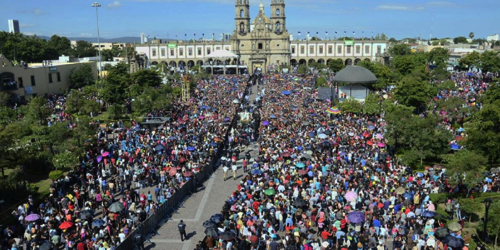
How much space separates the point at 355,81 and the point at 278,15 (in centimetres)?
6279

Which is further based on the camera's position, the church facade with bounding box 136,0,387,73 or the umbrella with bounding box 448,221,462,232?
the church facade with bounding box 136,0,387,73

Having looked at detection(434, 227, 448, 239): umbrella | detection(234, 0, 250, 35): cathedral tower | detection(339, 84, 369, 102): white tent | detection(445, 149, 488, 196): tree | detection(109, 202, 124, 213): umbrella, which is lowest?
detection(434, 227, 448, 239): umbrella

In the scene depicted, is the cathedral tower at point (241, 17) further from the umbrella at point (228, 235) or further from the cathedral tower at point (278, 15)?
the umbrella at point (228, 235)

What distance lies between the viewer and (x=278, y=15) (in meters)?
106

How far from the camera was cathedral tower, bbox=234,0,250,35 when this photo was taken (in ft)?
339

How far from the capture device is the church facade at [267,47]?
9906 cm

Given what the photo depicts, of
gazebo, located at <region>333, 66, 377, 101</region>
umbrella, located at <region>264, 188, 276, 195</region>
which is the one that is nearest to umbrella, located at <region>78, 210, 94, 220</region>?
umbrella, located at <region>264, 188, 276, 195</region>

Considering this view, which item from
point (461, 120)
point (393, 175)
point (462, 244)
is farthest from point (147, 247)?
point (461, 120)

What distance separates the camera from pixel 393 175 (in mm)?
22547

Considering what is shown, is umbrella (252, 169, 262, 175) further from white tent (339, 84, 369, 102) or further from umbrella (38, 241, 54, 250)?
white tent (339, 84, 369, 102)

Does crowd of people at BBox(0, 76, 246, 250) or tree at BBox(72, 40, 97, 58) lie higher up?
tree at BBox(72, 40, 97, 58)

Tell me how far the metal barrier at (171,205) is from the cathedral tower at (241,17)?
79558 millimetres

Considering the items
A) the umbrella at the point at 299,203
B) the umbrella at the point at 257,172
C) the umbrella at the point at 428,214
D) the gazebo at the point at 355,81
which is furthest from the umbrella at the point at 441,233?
the gazebo at the point at 355,81

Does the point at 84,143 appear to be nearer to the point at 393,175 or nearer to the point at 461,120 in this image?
the point at 393,175
